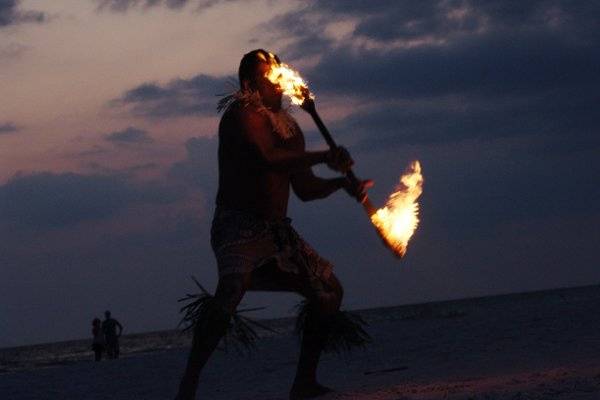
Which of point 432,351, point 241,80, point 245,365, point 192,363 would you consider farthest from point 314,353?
point 245,365

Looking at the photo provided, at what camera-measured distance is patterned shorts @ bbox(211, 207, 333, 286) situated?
269 inches

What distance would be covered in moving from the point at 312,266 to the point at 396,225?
0.60m

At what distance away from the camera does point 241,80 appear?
730 centimetres

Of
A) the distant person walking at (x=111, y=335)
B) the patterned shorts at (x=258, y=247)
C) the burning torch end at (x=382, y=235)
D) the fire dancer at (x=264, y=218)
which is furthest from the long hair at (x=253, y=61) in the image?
the distant person walking at (x=111, y=335)

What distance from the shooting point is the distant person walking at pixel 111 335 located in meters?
24.9

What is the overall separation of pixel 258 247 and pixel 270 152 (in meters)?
0.59

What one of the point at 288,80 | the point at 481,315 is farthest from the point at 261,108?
the point at 481,315

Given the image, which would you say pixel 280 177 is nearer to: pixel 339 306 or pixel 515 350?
pixel 339 306

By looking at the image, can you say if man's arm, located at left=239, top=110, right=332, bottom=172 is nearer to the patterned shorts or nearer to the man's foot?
the patterned shorts

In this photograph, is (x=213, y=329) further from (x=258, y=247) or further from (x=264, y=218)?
(x=264, y=218)

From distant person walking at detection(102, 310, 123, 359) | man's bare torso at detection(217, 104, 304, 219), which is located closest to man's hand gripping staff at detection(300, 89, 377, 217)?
man's bare torso at detection(217, 104, 304, 219)

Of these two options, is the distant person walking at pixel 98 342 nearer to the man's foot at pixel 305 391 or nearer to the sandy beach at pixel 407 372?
the sandy beach at pixel 407 372

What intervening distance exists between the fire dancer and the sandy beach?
0.67 metres

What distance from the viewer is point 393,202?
718 centimetres
